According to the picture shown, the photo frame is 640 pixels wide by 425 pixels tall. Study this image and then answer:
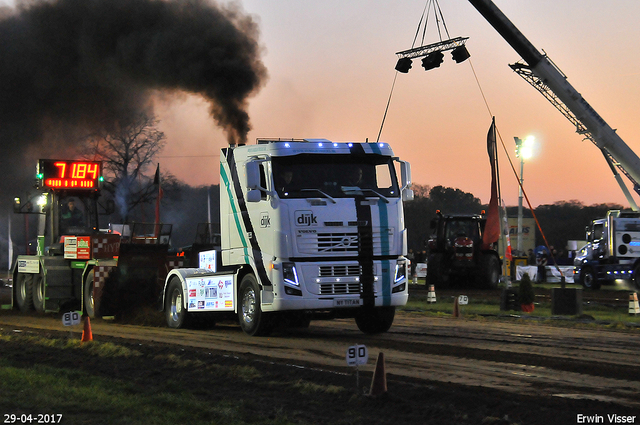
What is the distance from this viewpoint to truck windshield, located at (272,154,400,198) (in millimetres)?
13656

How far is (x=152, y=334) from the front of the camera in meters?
15.4

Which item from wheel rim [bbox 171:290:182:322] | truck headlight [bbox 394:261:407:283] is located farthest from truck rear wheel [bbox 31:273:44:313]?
truck headlight [bbox 394:261:407:283]

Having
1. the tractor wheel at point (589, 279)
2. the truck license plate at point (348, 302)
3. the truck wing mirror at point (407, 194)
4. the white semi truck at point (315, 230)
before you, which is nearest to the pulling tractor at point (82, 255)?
the white semi truck at point (315, 230)

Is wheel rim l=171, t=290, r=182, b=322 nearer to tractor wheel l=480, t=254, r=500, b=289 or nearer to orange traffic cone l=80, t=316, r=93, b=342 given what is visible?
orange traffic cone l=80, t=316, r=93, b=342

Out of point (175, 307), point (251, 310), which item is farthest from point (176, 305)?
point (251, 310)

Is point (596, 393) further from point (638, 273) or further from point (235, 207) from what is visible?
point (638, 273)

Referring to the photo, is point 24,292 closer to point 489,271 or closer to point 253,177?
point 253,177

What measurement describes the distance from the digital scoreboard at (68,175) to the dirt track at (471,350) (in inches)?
162

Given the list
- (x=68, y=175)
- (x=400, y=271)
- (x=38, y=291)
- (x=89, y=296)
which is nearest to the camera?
(x=400, y=271)

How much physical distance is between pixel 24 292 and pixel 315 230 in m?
12.4

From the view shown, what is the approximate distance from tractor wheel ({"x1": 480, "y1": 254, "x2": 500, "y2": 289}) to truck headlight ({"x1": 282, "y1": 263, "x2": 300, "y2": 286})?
58.2 feet

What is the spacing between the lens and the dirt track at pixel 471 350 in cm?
898

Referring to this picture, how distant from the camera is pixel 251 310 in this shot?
566 inches

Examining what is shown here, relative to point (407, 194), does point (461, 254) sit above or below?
below
